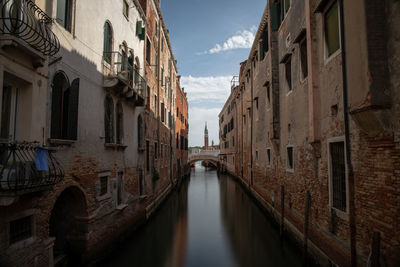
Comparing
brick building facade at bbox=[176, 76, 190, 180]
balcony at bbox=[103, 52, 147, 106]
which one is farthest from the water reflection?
brick building facade at bbox=[176, 76, 190, 180]

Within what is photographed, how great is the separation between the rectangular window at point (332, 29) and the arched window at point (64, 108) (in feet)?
18.8

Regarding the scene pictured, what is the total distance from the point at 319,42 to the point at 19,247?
7259 mm

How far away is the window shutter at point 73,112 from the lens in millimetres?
5621

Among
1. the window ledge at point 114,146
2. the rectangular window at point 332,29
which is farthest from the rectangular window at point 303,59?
the window ledge at point 114,146

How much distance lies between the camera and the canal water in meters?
7.48

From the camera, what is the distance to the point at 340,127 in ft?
17.0

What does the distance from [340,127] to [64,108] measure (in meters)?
5.84

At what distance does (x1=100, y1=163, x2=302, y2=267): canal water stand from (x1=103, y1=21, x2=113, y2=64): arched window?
5.62m

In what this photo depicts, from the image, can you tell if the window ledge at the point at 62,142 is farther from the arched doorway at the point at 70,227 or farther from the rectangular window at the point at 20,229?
the rectangular window at the point at 20,229

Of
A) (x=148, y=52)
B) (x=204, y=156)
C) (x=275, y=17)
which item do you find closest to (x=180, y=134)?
(x=204, y=156)

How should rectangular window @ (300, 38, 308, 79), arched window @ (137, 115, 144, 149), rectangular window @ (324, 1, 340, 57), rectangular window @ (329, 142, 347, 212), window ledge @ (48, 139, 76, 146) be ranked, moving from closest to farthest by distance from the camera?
window ledge @ (48, 139, 76, 146) → rectangular window @ (329, 142, 347, 212) → rectangular window @ (324, 1, 340, 57) → rectangular window @ (300, 38, 308, 79) → arched window @ (137, 115, 144, 149)

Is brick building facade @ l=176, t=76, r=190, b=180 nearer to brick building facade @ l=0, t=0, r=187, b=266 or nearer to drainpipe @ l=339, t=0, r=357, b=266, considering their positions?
brick building facade @ l=0, t=0, r=187, b=266

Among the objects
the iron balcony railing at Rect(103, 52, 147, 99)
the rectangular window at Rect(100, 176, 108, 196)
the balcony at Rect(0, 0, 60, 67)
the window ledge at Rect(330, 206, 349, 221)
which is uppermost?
the iron balcony railing at Rect(103, 52, 147, 99)

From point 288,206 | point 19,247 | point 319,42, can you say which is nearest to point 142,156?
point 288,206
